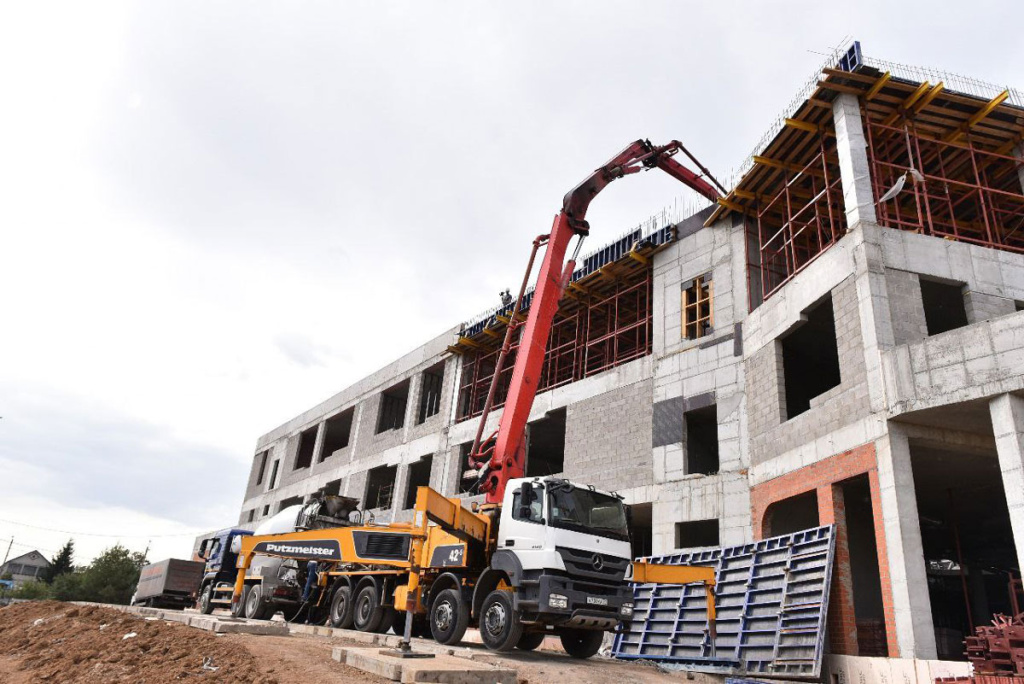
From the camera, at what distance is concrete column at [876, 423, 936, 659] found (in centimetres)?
1197

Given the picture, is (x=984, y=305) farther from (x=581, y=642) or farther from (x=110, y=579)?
(x=110, y=579)

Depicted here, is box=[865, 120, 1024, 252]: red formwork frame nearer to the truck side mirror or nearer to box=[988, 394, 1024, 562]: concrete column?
box=[988, 394, 1024, 562]: concrete column

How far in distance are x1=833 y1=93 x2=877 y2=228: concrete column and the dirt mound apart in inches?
595

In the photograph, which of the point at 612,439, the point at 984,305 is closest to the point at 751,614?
the point at 612,439

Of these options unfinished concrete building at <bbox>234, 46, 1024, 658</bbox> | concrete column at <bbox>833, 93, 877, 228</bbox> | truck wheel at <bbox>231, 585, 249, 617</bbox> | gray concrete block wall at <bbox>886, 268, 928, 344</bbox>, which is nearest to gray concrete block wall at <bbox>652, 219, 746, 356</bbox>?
unfinished concrete building at <bbox>234, 46, 1024, 658</bbox>

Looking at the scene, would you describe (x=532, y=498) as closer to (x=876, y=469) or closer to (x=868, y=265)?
(x=876, y=469)

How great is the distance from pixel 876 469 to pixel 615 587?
19.6 feet

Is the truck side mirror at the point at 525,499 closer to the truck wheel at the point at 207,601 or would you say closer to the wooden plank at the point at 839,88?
the wooden plank at the point at 839,88

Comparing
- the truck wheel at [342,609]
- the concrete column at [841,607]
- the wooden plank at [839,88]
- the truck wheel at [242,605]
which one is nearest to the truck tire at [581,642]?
the concrete column at [841,607]

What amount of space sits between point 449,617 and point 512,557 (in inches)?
80.0

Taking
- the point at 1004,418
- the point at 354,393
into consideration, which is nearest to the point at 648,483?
the point at 1004,418

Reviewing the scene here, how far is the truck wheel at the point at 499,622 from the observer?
10.8 m

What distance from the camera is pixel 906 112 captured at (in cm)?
1811

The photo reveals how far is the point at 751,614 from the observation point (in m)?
14.0
